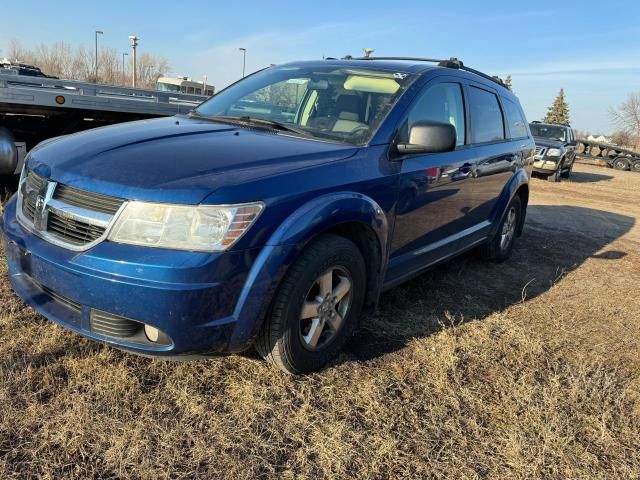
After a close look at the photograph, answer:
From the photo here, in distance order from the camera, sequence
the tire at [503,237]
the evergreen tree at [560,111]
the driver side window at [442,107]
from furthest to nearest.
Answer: the evergreen tree at [560,111], the tire at [503,237], the driver side window at [442,107]

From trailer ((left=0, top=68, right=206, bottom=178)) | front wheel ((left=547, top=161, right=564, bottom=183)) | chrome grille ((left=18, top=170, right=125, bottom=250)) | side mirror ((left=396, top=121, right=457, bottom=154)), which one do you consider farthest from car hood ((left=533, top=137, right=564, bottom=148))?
chrome grille ((left=18, top=170, right=125, bottom=250))

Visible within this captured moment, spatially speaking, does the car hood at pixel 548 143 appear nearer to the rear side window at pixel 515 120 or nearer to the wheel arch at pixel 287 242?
the rear side window at pixel 515 120

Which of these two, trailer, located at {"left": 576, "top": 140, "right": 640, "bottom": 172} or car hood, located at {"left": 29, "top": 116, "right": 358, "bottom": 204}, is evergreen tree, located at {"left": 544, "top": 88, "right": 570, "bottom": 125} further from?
car hood, located at {"left": 29, "top": 116, "right": 358, "bottom": 204}

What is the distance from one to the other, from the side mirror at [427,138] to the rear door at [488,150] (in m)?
1.15

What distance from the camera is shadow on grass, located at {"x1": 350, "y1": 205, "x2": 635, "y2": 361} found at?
142 inches

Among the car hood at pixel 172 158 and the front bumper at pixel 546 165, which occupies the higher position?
the car hood at pixel 172 158

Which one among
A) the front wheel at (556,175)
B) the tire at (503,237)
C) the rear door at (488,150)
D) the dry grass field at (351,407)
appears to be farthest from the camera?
the front wheel at (556,175)

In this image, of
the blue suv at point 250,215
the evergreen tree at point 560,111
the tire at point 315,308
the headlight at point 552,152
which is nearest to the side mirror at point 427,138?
the blue suv at point 250,215

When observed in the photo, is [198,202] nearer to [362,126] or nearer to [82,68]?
[362,126]

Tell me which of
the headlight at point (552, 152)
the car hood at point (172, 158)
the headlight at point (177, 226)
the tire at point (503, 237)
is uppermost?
the car hood at point (172, 158)

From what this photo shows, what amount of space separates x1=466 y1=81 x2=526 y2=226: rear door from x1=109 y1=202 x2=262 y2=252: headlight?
8.62 feet

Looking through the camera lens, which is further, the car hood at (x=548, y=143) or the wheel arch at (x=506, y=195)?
the car hood at (x=548, y=143)

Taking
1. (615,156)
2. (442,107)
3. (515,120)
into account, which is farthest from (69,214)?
(615,156)

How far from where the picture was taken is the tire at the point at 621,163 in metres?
27.3
